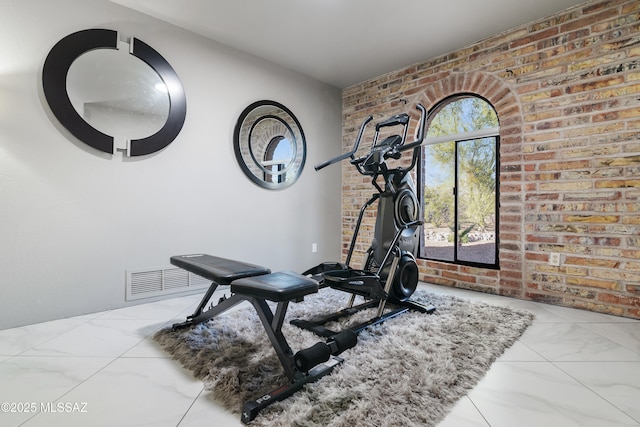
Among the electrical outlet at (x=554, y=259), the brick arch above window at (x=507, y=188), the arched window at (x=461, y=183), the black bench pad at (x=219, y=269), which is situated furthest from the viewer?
the arched window at (x=461, y=183)

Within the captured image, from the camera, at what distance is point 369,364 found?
1.53m

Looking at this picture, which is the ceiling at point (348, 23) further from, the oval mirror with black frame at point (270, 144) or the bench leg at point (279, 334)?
the bench leg at point (279, 334)

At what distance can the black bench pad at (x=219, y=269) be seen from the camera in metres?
1.61

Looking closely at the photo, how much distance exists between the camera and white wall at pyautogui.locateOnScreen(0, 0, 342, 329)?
80.4 inches

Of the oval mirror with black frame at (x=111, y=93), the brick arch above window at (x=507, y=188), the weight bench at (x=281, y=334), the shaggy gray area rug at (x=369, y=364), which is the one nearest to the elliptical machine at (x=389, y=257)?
the shaggy gray area rug at (x=369, y=364)

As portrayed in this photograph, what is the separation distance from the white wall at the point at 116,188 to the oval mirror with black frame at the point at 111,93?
0.07 m

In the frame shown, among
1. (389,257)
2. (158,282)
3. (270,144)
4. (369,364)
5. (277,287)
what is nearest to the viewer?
(277,287)

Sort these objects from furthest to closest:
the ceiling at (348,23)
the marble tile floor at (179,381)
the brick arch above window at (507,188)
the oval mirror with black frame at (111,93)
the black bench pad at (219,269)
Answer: the brick arch above window at (507,188), the ceiling at (348,23), the oval mirror with black frame at (111,93), the black bench pad at (219,269), the marble tile floor at (179,381)

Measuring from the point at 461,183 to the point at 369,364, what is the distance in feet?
7.93

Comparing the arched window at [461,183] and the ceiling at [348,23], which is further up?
the ceiling at [348,23]

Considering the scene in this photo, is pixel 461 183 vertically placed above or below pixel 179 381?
above

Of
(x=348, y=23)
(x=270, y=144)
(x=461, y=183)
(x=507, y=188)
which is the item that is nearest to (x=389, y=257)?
(x=507, y=188)

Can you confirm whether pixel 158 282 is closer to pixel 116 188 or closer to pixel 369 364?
pixel 116 188

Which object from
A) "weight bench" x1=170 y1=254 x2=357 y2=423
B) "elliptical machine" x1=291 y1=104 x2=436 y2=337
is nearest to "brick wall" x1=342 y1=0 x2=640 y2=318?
"elliptical machine" x1=291 y1=104 x2=436 y2=337
